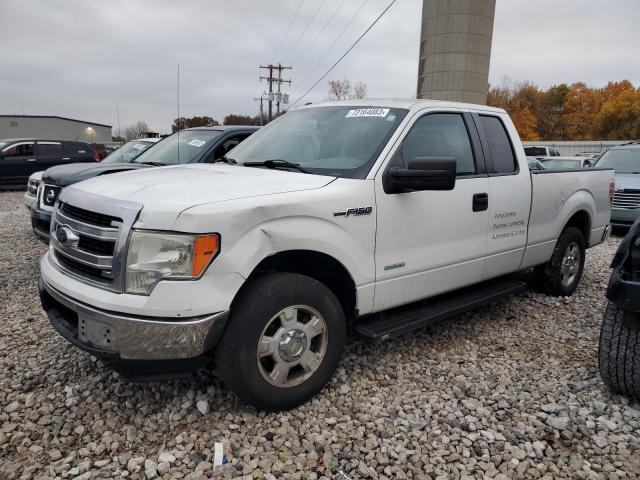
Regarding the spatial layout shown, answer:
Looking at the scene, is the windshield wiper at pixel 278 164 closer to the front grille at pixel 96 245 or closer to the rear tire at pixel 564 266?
the front grille at pixel 96 245

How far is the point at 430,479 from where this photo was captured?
2.38m

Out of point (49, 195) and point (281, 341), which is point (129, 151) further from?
point (281, 341)

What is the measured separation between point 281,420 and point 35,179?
20.8ft

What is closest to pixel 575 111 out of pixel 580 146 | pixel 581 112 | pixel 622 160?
pixel 581 112

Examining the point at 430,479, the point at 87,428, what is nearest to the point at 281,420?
the point at 430,479

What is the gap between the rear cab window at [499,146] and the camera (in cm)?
403

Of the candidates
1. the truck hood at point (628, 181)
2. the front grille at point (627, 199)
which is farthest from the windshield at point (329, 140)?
the truck hood at point (628, 181)

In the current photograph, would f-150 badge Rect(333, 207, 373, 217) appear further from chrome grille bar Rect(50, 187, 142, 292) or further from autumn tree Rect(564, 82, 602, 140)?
autumn tree Rect(564, 82, 602, 140)

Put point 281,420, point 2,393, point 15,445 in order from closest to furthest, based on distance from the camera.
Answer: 1. point 15,445
2. point 281,420
3. point 2,393

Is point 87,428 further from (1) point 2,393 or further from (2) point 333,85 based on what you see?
(2) point 333,85

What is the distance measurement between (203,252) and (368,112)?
5.88 ft

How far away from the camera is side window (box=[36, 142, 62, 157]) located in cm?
1457

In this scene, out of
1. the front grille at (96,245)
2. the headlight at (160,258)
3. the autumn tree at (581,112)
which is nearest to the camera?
the headlight at (160,258)

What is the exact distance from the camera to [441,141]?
11.9 ft
